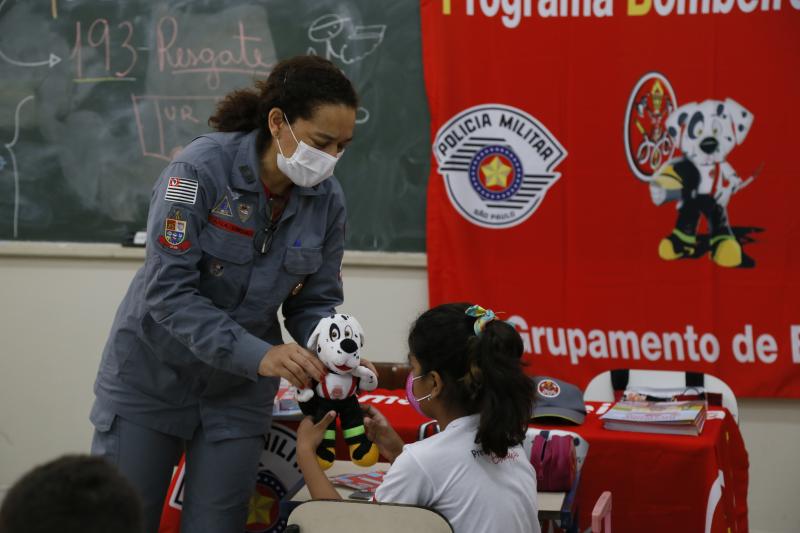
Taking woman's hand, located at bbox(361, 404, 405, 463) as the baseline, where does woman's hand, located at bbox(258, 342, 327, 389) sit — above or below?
above

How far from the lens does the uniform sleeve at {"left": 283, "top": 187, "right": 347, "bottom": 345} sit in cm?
225

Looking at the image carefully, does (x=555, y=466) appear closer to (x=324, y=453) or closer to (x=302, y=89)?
(x=324, y=453)

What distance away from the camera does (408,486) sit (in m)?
1.85

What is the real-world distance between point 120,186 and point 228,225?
2.23 metres

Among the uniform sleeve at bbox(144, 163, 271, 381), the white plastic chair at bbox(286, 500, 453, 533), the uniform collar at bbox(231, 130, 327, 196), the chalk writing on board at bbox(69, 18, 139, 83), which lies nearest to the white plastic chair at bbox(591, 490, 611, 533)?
the white plastic chair at bbox(286, 500, 453, 533)

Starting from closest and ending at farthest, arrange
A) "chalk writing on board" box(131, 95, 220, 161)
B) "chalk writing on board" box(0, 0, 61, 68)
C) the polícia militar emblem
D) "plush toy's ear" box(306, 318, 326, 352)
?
1. "plush toy's ear" box(306, 318, 326, 352)
2. the polícia militar emblem
3. "chalk writing on board" box(131, 95, 220, 161)
4. "chalk writing on board" box(0, 0, 61, 68)

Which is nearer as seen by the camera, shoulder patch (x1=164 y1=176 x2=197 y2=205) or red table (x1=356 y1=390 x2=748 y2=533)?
shoulder patch (x1=164 y1=176 x2=197 y2=205)

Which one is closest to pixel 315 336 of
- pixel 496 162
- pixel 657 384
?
pixel 657 384

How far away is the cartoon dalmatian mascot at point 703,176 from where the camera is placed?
141 inches

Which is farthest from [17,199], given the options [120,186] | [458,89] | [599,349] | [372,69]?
[599,349]

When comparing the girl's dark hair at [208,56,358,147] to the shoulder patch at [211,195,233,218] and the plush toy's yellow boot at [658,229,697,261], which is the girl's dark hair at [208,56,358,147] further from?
the plush toy's yellow boot at [658,229,697,261]

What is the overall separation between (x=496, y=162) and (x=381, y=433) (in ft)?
5.82

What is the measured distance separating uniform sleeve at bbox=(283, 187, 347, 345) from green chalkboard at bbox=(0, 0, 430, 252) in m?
1.67

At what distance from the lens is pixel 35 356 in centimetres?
430
